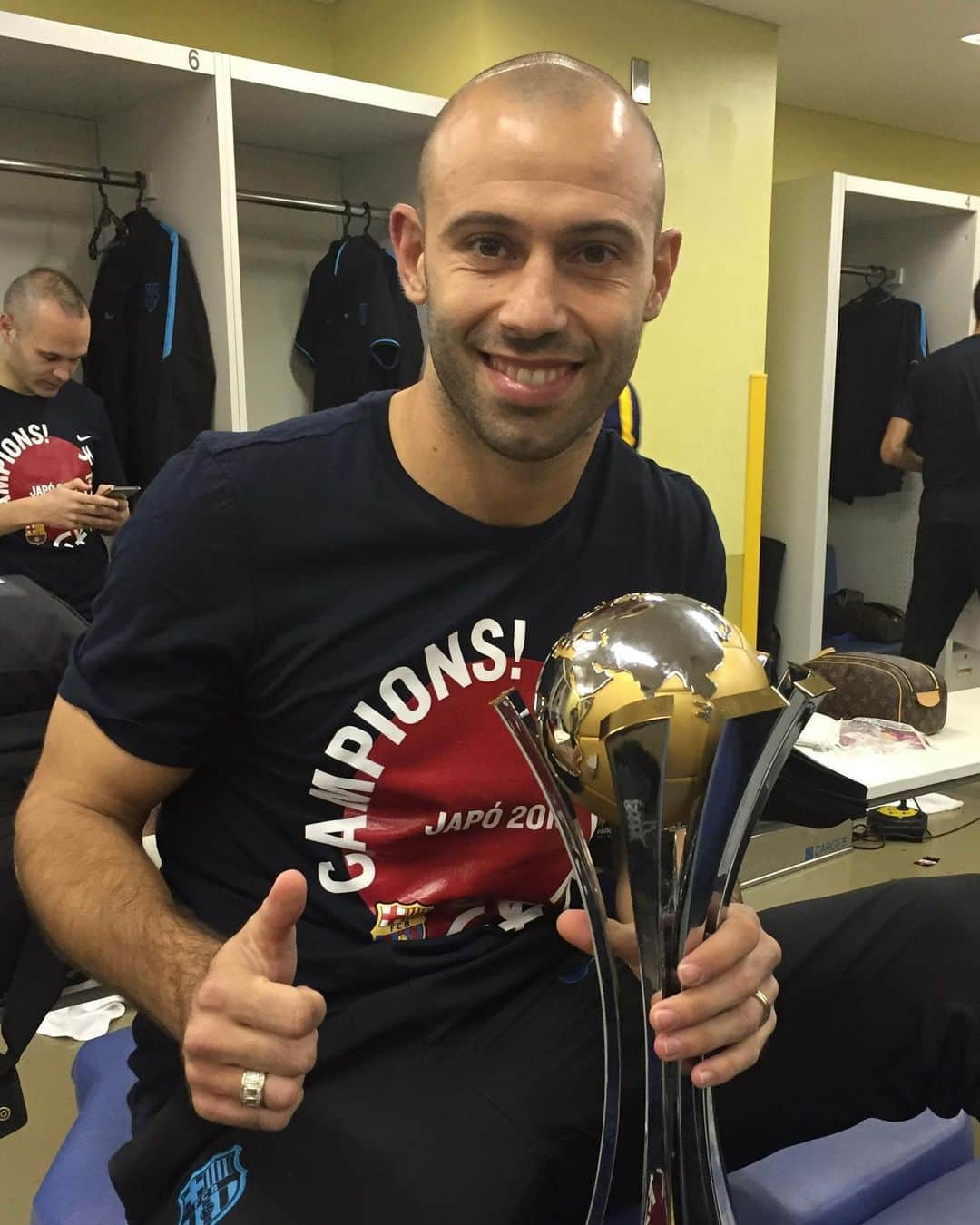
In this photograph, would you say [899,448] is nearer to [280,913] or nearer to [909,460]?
[909,460]

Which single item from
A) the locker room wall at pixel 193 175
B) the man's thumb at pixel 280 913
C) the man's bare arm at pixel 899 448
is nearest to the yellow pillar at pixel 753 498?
the man's bare arm at pixel 899 448

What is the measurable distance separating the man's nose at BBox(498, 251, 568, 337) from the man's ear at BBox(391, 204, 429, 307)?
116mm

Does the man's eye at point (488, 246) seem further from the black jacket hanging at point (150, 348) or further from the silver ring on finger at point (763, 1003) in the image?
the black jacket hanging at point (150, 348)

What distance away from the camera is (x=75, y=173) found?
2412 millimetres

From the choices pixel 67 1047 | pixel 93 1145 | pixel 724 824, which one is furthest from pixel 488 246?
pixel 67 1047

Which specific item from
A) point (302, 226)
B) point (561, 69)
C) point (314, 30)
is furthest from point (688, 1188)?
point (314, 30)

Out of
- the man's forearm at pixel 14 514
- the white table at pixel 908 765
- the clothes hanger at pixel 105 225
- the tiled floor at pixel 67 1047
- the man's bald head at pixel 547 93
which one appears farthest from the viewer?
the clothes hanger at pixel 105 225

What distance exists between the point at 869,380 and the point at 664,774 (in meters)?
3.71

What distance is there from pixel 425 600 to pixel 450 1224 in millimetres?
436

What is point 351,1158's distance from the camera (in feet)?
2.36

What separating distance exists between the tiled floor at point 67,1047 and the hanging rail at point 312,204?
1.89m

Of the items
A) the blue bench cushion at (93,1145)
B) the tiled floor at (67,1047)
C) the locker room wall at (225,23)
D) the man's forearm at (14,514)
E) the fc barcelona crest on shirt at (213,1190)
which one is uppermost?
the locker room wall at (225,23)

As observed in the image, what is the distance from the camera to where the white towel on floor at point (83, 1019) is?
65.7 inches

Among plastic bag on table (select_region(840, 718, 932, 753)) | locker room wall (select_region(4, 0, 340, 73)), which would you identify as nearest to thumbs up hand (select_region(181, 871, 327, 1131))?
plastic bag on table (select_region(840, 718, 932, 753))
